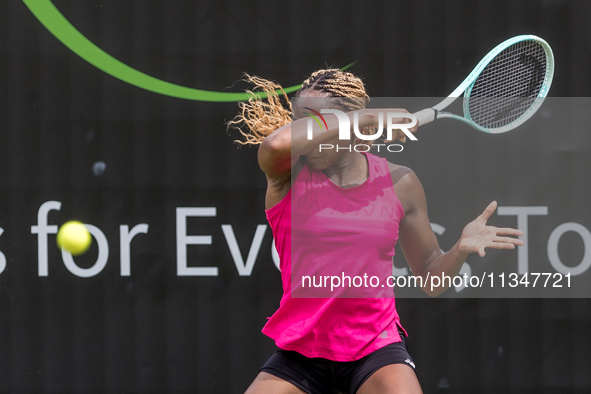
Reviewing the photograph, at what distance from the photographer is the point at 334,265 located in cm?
188

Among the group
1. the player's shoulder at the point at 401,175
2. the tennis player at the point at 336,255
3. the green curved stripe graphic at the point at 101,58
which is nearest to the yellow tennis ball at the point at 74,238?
the green curved stripe graphic at the point at 101,58

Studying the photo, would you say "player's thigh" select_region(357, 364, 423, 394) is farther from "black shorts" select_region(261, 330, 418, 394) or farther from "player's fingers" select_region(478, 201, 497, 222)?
"player's fingers" select_region(478, 201, 497, 222)

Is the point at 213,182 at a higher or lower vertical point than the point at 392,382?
higher

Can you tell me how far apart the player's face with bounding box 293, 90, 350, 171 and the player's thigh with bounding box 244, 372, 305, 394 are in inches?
31.9

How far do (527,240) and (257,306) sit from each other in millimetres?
1557

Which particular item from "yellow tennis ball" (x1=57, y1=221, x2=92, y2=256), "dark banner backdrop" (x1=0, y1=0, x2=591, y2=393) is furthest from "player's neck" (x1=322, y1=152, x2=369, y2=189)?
"yellow tennis ball" (x1=57, y1=221, x2=92, y2=256)

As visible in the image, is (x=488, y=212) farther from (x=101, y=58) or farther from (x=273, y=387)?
(x=101, y=58)

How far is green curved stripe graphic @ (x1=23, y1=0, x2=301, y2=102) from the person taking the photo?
110 inches

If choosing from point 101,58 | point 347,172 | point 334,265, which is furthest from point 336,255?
point 101,58

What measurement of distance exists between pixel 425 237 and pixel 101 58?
201 cm

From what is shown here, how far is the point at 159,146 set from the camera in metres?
2.82

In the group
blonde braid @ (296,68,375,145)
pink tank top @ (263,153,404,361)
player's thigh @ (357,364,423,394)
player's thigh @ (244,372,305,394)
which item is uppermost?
blonde braid @ (296,68,375,145)

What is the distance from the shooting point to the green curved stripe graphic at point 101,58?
280 cm

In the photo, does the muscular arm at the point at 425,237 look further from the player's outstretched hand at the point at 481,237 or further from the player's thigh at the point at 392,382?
the player's thigh at the point at 392,382
